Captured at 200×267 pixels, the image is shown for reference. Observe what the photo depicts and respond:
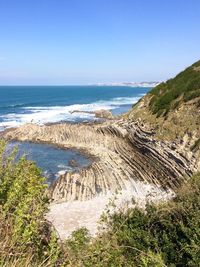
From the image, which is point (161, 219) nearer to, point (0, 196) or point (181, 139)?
point (0, 196)

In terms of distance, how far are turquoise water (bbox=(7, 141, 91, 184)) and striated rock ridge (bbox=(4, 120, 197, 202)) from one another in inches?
49.4

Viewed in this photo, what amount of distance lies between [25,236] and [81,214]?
1757cm

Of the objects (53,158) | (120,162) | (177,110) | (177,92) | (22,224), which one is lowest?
(53,158)

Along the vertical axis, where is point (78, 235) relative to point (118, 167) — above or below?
above

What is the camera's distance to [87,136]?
4628 cm

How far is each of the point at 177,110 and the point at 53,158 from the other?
13.5m

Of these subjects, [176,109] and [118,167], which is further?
[176,109]

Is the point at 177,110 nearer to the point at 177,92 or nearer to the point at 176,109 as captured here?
the point at 176,109

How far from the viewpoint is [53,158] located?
37938mm

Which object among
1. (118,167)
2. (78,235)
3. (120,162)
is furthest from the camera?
(120,162)

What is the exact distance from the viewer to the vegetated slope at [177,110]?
99.7ft

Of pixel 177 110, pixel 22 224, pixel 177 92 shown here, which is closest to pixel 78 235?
pixel 22 224

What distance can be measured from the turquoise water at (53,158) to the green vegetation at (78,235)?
16.0m

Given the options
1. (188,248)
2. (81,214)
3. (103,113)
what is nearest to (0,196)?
(188,248)
